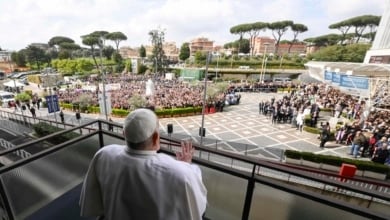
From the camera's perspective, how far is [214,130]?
49.0ft

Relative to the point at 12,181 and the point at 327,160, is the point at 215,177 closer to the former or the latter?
the point at 12,181

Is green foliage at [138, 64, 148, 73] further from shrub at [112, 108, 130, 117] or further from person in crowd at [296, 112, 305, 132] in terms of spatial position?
person in crowd at [296, 112, 305, 132]

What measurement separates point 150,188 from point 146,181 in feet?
0.14

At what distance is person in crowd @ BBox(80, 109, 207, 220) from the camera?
121 centimetres

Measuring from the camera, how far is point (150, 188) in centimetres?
121

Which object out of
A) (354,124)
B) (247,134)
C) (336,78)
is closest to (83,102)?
(247,134)

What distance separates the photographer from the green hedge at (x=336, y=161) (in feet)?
26.2

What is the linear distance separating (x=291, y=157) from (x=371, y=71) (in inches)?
392

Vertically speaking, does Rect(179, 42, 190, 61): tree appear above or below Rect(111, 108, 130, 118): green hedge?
above

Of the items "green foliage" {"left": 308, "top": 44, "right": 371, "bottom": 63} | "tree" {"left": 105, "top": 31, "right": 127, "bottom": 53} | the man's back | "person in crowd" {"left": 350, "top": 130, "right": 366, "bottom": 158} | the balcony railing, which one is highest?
"tree" {"left": 105, "top": 31, "right": 127, "bottom": 53}

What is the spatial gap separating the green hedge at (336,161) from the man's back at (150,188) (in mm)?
9196

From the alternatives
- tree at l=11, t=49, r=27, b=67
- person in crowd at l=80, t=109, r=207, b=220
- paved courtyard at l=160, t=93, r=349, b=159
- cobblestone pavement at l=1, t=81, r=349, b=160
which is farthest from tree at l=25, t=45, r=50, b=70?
person in crowd at l=80, t=109, r=207, b=220

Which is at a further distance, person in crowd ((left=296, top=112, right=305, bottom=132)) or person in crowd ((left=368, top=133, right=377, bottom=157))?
person in crowd ((left=296, top=112, right=305, bottom=132))

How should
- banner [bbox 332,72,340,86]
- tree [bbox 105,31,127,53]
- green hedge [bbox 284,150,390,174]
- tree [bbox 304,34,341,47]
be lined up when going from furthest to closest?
tree [bbox 105,31,127,53] < tree [bbox 304,34,341,47] < banner [bbox 332,72,340,86] < green hedge [bbox 284,150,390,174]
